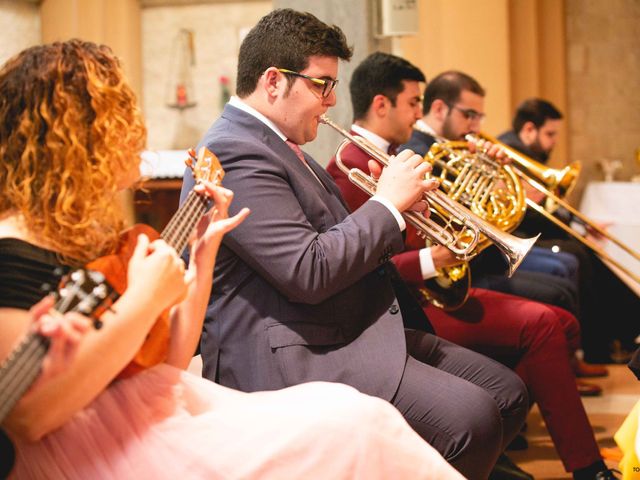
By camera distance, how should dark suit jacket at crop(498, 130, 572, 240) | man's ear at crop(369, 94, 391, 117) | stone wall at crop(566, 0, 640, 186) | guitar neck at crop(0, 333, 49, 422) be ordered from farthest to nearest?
1. stone wall at crop(566, 0, 640, 186)
2. dark suit jacket at crop(498, 130, 572, 240)
3. man's ear at crop(369, 94, 391, 117)
4. guitar neck at crop(0, 333, 49, 422)

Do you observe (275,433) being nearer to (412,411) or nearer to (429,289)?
(412,411)

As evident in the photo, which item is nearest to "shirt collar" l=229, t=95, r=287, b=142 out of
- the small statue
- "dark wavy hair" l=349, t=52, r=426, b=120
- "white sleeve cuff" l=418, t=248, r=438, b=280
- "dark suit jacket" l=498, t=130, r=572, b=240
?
"white sleeve cuff" l=418, t=248, r=438, b=280

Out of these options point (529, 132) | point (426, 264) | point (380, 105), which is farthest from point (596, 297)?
point (426, 264)

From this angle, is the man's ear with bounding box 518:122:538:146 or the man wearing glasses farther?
the man's ear with bounding box 518:122:538:146

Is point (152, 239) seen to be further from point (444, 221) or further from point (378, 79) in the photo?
point (378, 79)

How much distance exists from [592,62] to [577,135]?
74 centimetres

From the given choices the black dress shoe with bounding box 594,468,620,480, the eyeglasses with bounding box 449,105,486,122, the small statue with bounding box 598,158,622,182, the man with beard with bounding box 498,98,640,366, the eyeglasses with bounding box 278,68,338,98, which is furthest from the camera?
the small statue with bounding box 598,158,622,182

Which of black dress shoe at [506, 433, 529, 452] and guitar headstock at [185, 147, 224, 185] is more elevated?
guitar headstock at [185, 147, 224, 185]

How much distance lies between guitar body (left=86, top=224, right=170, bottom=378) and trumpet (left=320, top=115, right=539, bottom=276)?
1.03m

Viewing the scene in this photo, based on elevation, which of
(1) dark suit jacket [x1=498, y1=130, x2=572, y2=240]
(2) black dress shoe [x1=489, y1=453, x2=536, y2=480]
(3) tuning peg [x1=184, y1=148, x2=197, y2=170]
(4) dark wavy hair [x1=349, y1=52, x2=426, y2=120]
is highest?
(4) dark wavy hair [x1=349, y1=52, x2=426, y2=120]

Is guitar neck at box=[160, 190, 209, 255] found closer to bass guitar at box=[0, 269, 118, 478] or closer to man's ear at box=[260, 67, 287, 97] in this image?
bass guitar at box=[0, 269, 118, 478]

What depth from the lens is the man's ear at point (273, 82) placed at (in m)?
2.56

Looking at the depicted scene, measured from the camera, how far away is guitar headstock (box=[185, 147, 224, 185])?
6.86 ft

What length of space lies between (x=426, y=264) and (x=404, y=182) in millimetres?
688
